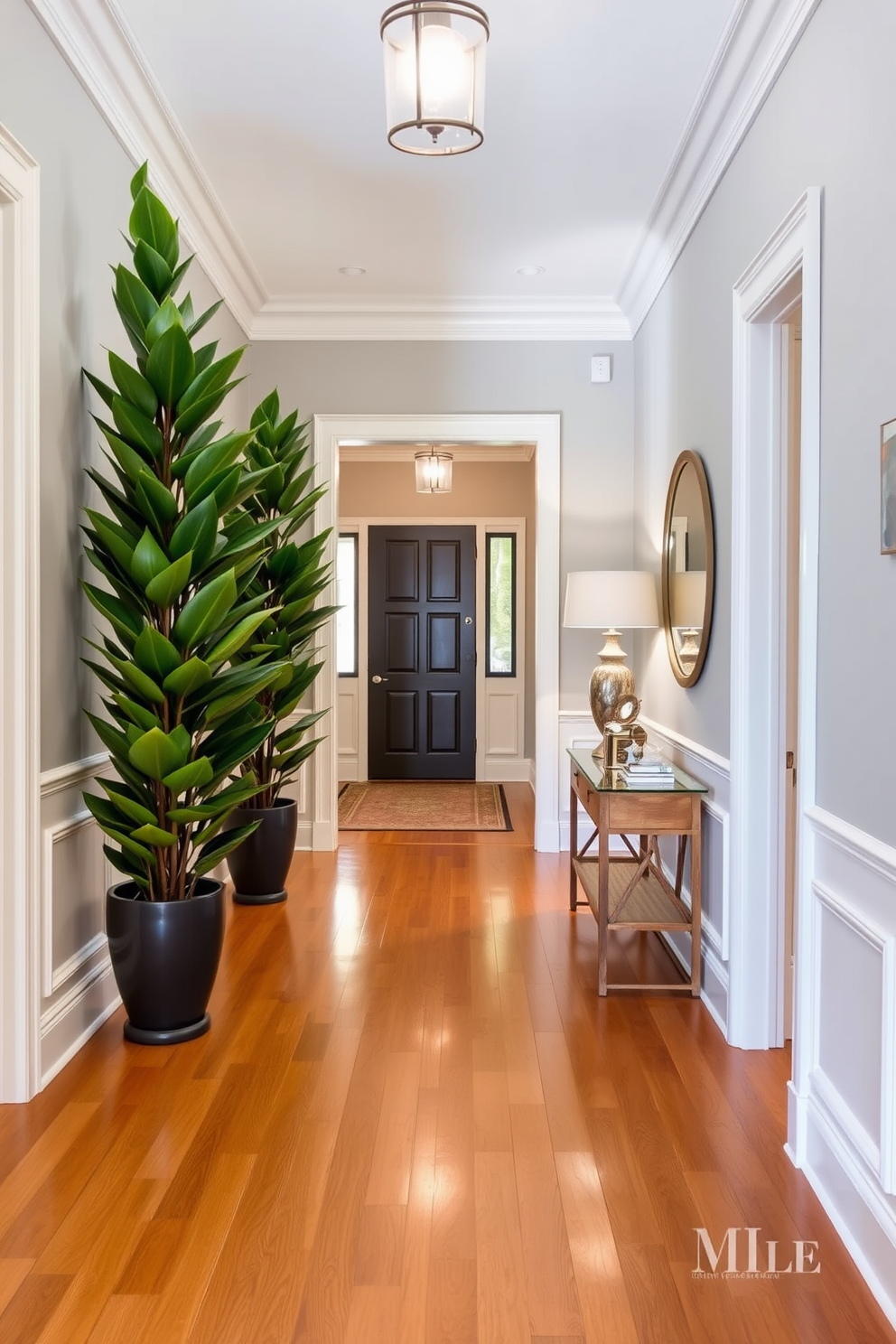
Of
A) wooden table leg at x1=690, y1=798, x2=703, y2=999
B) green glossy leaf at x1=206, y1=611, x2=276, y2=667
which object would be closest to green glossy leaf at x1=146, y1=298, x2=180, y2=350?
green glossy leaf at x1=206, y1=611, x2=276, y2=667

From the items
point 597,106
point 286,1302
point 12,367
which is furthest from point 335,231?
point 286,1302

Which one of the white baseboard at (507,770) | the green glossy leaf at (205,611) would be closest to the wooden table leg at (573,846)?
the green glossy leaf at (205,611)

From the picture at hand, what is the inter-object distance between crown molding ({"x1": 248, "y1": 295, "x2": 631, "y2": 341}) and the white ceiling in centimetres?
17

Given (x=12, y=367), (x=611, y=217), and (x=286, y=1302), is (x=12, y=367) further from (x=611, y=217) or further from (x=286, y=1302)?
(x=611, y=217)

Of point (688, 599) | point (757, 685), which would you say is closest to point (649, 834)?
point (757, 685)

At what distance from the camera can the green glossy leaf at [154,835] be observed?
273 cm

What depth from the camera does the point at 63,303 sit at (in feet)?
9.18

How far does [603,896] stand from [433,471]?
429 cm

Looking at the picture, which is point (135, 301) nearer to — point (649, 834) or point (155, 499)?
point (155, 499)

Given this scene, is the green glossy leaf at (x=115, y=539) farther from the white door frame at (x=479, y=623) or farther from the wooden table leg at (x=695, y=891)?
the white door frame at (x=479, y=623)

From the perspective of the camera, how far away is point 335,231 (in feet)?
14.2

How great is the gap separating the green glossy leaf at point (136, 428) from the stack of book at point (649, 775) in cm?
184

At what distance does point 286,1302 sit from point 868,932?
1.25m

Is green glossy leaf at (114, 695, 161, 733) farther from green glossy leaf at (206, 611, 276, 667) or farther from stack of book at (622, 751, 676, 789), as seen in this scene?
stack of book at (622, 751, 676, 789)
